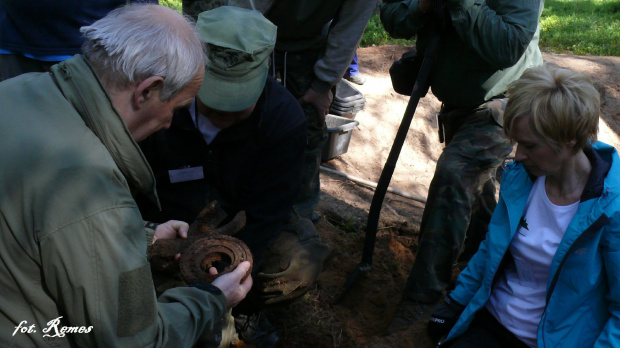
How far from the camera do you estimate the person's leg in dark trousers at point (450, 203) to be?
3.49 m

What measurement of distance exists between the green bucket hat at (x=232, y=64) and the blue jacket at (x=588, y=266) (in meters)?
1.28

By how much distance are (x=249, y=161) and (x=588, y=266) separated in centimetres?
159

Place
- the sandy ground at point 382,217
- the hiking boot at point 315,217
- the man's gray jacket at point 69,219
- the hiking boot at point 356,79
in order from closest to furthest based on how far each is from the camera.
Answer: the man's gray jacket at point 69,219
the sandy ground at point 382,217
the hiking boot at point 315,217
the hiking boot at point 356,79

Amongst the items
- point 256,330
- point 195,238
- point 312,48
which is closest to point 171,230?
point 195,238

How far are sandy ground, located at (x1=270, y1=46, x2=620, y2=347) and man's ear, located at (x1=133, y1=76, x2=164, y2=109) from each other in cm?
209

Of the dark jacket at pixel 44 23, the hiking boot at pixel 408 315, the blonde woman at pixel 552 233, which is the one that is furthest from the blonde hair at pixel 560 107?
the dark jacket at pixel 44 23

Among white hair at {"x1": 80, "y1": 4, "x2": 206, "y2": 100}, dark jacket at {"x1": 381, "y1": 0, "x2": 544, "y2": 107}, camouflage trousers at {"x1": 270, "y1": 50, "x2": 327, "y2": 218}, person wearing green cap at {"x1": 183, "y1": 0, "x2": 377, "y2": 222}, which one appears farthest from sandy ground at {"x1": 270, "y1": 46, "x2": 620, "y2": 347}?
white hair at {"x1": 80, "y1": 4, "x2": 206, "y2": 100}

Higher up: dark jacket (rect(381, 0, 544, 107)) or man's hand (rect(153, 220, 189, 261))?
dark jacket (rect(381, 0, 544, 107))

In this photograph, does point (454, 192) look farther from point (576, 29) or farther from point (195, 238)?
point (576, 29)

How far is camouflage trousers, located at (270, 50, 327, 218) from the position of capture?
13.6 feet

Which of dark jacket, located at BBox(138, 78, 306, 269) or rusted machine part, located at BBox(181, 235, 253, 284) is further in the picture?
dark jacket, located at BBox(138, 78, 306, 269)

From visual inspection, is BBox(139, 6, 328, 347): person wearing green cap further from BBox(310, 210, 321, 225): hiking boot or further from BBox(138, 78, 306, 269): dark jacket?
BBox(310, 210, 321, 225): hiking boot

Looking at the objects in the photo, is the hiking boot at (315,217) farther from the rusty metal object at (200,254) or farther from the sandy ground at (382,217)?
the rusty metal object at (200,254)

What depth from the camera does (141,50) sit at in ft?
5.83
